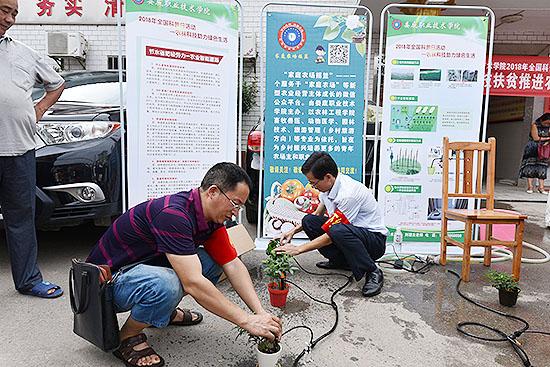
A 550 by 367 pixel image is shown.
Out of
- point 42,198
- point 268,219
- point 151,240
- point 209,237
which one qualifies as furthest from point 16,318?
point 268,219

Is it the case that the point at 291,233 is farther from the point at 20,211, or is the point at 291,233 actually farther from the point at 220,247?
the point at 20,211

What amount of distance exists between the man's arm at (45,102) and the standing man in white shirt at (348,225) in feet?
5.72

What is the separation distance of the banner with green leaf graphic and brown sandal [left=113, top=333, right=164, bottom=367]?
2.44m

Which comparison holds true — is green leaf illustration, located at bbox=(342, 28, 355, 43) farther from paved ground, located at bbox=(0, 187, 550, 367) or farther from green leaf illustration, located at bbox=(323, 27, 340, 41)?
paved ground, located at bbox=(0, 187, 550, 367)

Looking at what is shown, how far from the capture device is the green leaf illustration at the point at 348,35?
3.72 m

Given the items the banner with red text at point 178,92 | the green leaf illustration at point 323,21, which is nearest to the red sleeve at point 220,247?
the banner with red text at point 178,92

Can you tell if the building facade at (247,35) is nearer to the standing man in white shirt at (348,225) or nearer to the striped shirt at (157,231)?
the standing man in white shirt at (348,225)

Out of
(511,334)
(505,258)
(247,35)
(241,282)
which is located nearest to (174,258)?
(241,282)

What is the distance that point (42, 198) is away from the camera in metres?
3.00

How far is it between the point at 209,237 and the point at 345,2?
22.8 ft

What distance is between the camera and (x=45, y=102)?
2.89 meters

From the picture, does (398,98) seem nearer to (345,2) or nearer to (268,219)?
(268,219)

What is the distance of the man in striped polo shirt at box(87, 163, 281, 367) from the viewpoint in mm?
1835

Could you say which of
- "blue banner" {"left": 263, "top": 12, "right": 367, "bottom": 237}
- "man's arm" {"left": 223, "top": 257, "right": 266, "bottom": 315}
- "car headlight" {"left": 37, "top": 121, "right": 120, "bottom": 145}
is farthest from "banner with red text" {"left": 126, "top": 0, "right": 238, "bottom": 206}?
"man's arm" {"left": 223, "top": 257, "right": 266, "bottom": 315}
